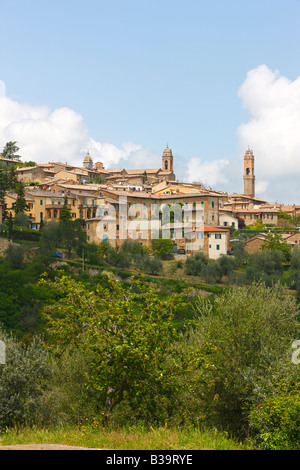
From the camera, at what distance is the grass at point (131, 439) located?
9.89m

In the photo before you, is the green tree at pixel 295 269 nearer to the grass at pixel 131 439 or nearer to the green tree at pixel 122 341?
the green tree at pixel 122 341

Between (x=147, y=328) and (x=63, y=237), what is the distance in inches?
1846

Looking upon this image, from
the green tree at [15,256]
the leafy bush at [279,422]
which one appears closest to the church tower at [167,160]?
the green tree at [15,256]

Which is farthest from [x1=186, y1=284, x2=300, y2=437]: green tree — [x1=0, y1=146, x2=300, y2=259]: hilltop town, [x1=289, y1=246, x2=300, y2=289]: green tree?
[x1=0, y1=146, x2=300, y2=259]: hilltop town

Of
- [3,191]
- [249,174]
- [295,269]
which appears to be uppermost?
[249,174]

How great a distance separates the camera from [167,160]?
132 meters

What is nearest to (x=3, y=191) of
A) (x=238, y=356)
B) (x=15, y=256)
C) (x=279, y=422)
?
(x=15, y=256)

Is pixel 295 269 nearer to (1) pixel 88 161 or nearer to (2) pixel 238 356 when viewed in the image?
(2) pixel 238 356

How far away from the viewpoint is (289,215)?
9219 centimetres

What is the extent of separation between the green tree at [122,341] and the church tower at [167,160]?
119 meters

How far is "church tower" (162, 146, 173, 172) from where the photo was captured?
132m

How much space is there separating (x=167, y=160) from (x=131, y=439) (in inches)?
4874

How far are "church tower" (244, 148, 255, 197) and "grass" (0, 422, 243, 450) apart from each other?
10924 centimetres

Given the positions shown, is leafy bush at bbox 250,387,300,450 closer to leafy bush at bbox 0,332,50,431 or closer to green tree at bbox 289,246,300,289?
leafy bush at bbox 0,332,50,431
